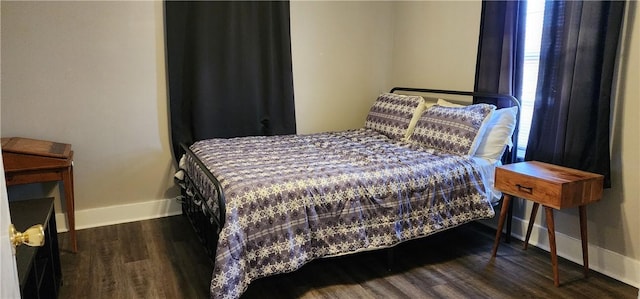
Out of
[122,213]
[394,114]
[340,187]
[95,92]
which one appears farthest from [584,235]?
[95,92]

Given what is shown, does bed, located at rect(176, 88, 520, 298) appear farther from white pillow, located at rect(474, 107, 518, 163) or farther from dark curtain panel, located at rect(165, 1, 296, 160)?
dark curtain panel, located at rect(165, 1, 296, 160)

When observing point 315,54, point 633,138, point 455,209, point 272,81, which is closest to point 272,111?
point 272,81

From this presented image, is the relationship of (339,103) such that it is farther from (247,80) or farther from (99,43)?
(99,43)

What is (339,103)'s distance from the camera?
4.31 meters

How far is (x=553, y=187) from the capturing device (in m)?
2.42

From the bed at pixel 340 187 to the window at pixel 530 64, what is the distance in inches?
4.1

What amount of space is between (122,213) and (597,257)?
3.33 meters

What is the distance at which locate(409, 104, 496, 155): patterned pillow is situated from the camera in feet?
9.75

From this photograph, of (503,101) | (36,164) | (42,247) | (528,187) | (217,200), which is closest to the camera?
(42,247)

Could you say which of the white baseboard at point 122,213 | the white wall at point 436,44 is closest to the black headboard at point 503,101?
the white wall at point 436,44

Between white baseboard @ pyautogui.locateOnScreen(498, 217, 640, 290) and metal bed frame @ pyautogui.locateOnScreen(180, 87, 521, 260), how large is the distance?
0.20 metres

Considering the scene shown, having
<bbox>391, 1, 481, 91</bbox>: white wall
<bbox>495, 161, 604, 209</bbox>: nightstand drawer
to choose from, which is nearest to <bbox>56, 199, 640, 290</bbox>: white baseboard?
<bbox>495, 161, 604, 209</bbox>: nightstand drawer

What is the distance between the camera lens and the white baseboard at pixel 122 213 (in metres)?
3.43

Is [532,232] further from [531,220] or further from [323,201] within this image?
[323,201]
